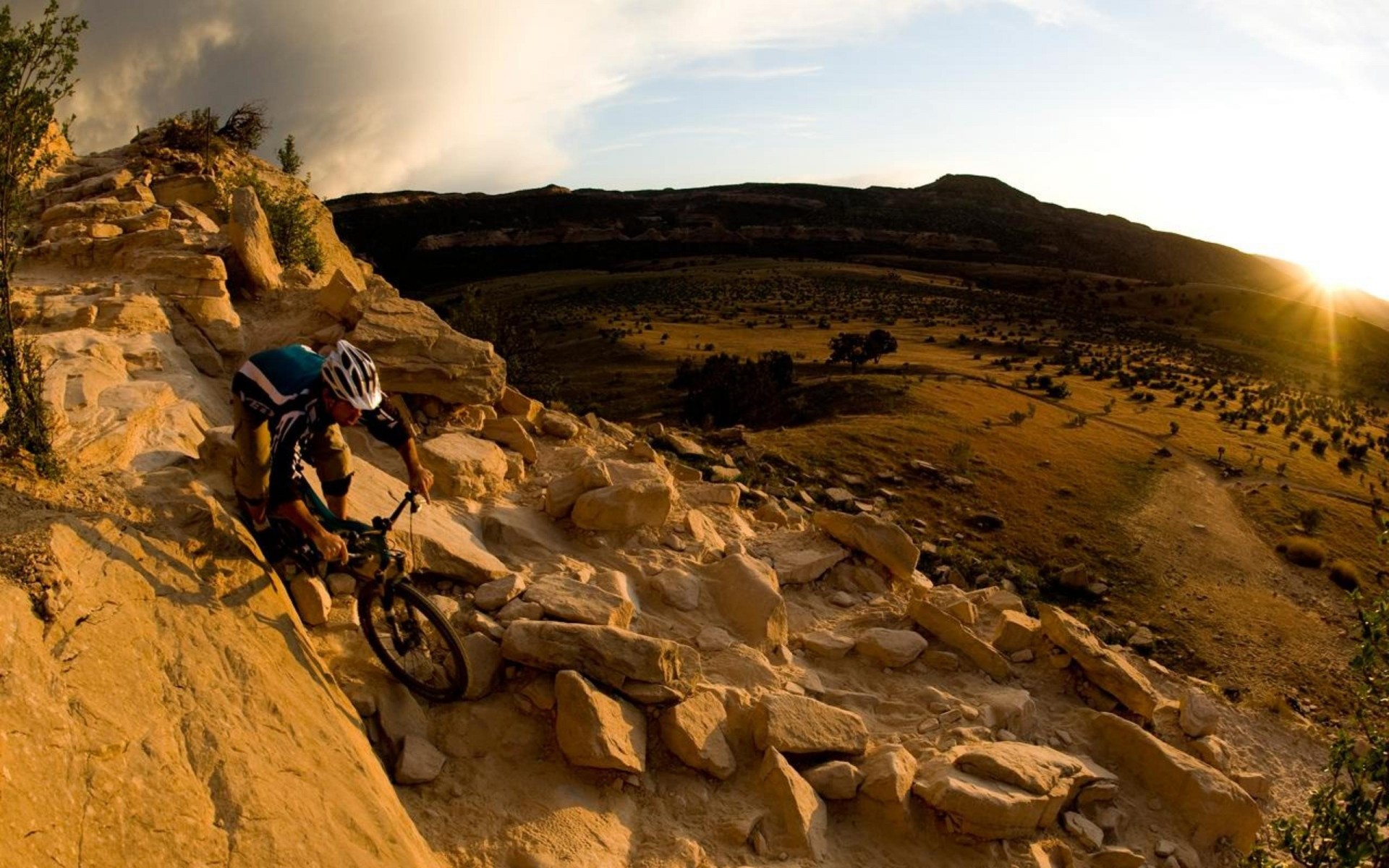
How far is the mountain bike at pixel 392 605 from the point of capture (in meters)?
4.87

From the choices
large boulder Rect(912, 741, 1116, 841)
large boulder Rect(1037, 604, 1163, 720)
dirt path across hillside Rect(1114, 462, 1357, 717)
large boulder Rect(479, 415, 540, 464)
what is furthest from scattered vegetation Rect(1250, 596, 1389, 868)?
large boulder Rect(479, 415, 540, 464)

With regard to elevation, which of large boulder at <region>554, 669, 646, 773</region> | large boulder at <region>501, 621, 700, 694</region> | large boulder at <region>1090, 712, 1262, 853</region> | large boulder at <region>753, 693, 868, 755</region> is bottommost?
large boulder at <region>1090, 712, 1262, 853</region>

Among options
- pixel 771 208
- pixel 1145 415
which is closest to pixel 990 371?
pixel 1145 415

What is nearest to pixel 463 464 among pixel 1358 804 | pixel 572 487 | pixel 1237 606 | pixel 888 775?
pixel 572 487

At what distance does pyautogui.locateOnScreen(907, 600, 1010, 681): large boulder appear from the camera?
7781 millimetres

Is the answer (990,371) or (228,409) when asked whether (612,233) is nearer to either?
(990,371)

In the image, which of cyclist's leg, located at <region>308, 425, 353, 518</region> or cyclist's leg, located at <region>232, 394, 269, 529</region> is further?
cyclist's leg, located at <region>308, 425, 353, 518</region>

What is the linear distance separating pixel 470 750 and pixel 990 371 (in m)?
35.6

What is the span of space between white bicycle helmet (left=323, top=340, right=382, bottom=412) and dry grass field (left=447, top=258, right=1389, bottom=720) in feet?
37.3

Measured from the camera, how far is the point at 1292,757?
30.1 ft

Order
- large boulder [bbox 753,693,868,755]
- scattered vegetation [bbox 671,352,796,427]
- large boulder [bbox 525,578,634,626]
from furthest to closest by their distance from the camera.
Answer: scattered vegetation [bbox 671,352,796,427] → large boulder [bbox 525,578,634,626] → large boulder [bbox 753,693,868,755]

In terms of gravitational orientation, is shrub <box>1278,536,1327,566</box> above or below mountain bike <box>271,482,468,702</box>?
below

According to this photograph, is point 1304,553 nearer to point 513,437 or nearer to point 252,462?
point 513,437

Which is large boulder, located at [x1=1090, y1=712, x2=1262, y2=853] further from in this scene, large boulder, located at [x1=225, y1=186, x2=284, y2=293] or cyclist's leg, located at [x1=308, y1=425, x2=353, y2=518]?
large boulder, located at [x1=225, y1=186, x2=284, y2=293]
